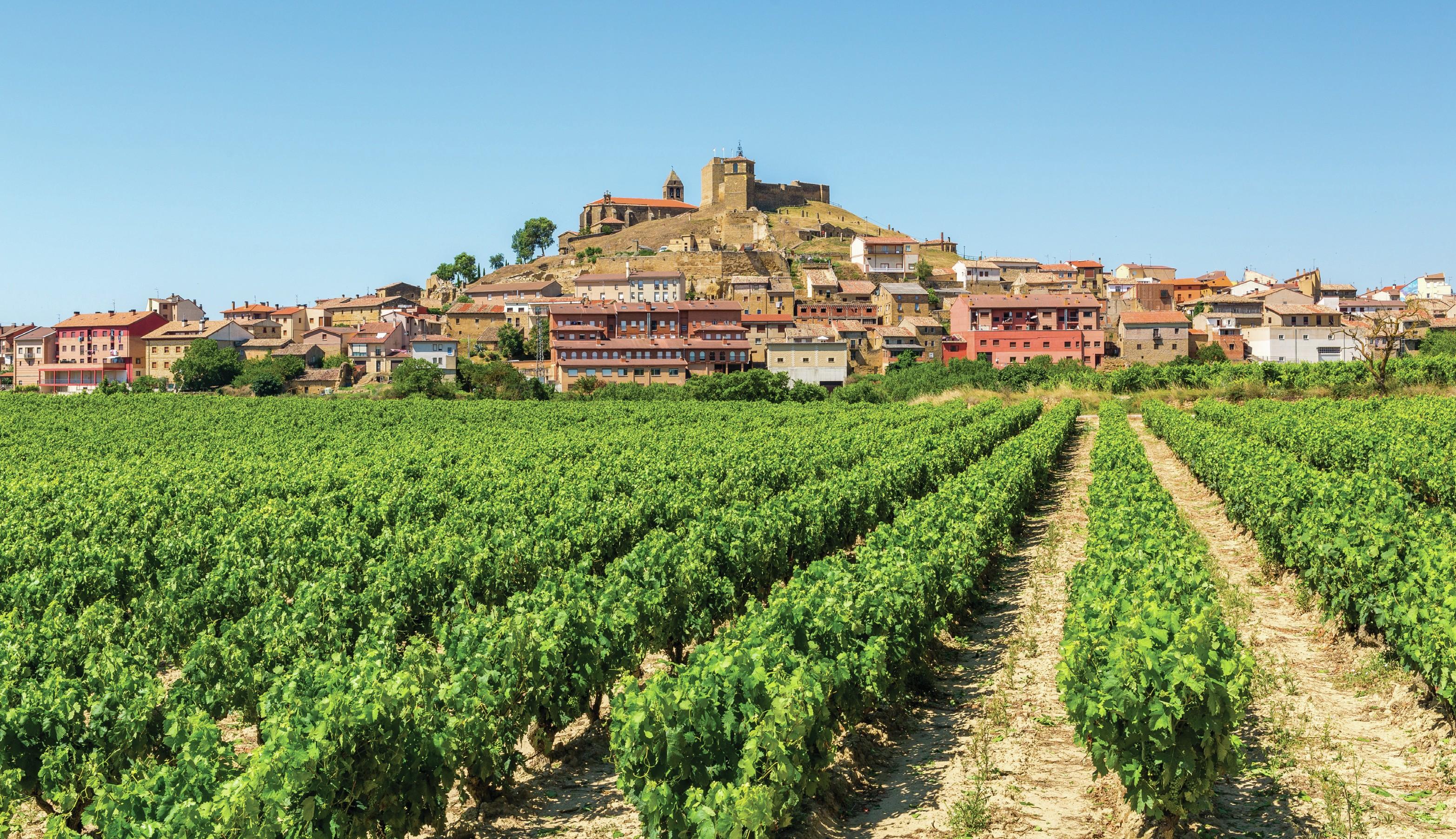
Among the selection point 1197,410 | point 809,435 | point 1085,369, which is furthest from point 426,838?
point 1085,369

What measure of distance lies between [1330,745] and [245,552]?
14121 mm

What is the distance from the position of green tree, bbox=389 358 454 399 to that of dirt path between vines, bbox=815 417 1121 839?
68526mm

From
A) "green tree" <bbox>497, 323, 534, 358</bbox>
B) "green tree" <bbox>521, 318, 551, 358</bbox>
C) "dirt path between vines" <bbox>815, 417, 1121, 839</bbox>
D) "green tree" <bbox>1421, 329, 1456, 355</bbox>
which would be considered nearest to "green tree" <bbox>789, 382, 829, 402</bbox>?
"green tree" <bbox>521, 318, 551, 358</bbox>

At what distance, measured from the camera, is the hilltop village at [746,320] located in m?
91.8

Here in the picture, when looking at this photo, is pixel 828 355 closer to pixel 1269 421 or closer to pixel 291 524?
pixel 1269 421

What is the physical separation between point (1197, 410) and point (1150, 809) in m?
42.7

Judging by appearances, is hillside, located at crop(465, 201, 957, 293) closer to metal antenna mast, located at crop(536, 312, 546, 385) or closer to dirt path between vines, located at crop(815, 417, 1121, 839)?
metal antenna mast, located at crop(536, 312, 546, 385)

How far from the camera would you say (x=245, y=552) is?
15.6 meters

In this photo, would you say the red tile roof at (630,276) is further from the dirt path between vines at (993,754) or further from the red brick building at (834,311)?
the dirt path between vines at (993,754)

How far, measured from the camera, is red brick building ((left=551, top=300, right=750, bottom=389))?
3521 inches

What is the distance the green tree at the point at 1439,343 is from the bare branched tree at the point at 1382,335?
1623mm

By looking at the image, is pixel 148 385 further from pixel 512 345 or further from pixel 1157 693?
pixel 1157 693

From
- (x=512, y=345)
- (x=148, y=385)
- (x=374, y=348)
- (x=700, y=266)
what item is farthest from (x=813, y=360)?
(x=148, y=385)

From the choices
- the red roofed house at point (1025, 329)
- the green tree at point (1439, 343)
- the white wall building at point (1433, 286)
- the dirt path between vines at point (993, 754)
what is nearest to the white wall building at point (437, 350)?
the red roofed house at point (1025, 329)
